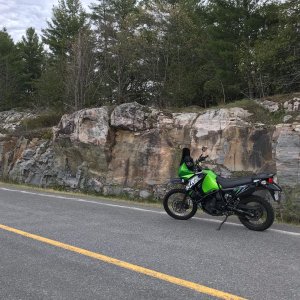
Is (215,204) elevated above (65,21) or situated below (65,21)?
below

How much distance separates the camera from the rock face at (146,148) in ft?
34.9

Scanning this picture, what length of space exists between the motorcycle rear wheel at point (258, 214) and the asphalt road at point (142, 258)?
0.18 m

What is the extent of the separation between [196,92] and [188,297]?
20.0 metres

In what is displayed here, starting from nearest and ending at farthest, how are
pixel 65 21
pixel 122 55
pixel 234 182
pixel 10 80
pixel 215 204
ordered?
pixel 234 182
pixel 215 204
pixel 122 55
pixel 65 21
pixel 10 80

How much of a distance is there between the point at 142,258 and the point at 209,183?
2.71 meters

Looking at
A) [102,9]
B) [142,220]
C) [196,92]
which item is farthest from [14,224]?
[102,9]

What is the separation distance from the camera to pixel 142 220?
8.08 m

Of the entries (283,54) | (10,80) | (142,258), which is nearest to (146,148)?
(283,54)

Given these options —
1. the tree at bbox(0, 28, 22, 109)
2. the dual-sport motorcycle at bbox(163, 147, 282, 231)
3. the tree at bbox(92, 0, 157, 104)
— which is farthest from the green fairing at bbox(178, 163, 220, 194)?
the tree at bbox(0, 28, 22, 109)

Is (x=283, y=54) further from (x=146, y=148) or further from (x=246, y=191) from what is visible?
(x=246, y=191)

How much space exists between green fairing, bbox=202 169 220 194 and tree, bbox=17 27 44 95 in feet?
137

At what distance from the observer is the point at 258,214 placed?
719 centimetres

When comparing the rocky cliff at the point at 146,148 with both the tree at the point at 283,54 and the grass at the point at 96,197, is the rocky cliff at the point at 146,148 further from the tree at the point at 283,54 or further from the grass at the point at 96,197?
the tree at the point at 283,54

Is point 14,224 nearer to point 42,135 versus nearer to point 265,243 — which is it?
point 265,243
